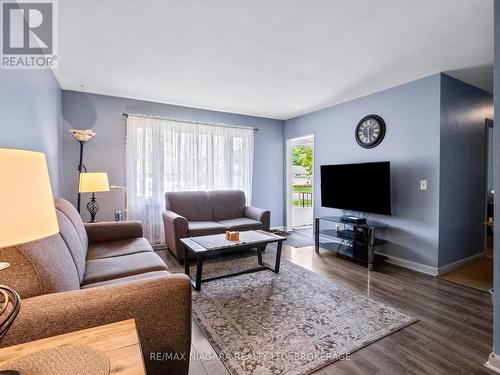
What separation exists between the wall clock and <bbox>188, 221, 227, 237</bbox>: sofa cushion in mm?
2496

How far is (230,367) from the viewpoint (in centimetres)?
162

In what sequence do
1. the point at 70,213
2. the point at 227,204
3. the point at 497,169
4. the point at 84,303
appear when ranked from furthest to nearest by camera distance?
1. the point at 227,204
2. the point at 70,213
3. the point at 497,169
4. the point at 84,303

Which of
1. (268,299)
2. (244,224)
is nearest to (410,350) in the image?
(268,299)

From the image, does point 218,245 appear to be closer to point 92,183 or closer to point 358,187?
point 92,183

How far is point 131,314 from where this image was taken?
A: 1.18 meters

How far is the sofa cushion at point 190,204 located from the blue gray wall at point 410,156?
2.53 m

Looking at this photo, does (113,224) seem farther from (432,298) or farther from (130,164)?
(432,298)

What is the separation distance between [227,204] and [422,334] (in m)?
3.23

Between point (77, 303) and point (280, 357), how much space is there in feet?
4.20

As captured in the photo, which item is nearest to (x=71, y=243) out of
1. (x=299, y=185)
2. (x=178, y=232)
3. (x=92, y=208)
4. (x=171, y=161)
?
(x=178, y=232)

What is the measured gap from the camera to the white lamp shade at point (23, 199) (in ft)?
2.03

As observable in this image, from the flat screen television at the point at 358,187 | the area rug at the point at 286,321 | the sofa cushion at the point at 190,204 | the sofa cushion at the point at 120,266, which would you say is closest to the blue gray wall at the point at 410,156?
the flat screen television at the point at 358,187

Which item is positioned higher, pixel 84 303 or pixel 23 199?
pixel 23 199

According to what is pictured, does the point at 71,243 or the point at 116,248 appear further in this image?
the point at 116,248
